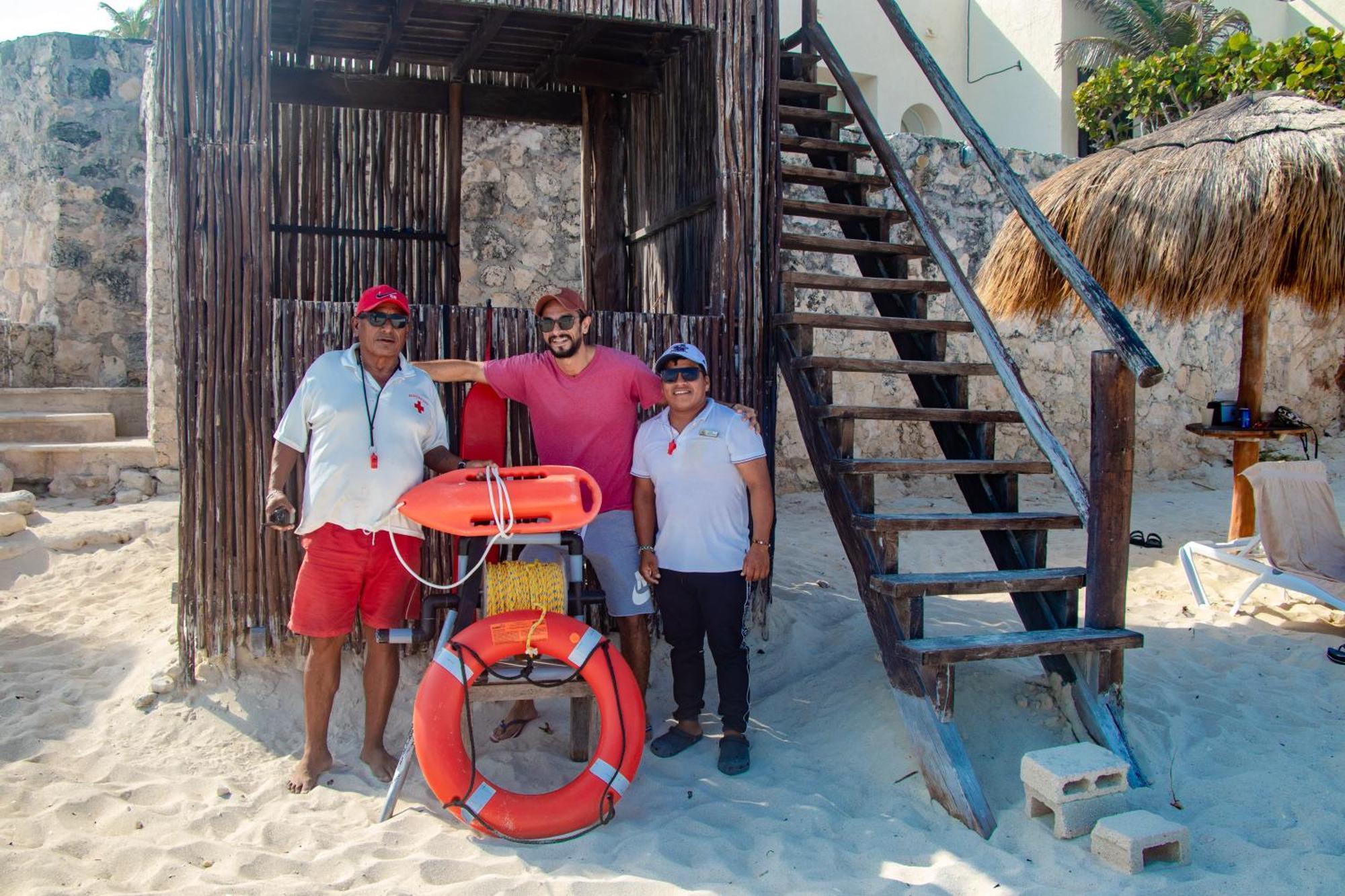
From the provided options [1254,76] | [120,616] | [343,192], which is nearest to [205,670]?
[120,616]


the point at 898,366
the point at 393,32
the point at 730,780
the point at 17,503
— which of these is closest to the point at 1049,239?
the point at 898,366

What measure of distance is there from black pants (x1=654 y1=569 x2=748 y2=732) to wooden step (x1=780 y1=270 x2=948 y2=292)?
1575mm

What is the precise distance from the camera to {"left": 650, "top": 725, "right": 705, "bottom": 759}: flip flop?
3.96 metres

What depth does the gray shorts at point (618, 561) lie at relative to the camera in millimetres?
4016

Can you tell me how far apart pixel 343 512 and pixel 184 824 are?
45.0 inches

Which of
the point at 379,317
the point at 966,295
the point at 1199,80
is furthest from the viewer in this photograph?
the point at 1199,80

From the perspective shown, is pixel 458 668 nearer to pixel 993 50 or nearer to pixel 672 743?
pixel 672 743

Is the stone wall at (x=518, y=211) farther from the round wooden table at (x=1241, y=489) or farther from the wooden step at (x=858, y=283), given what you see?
the round wooden table at (x=1241, y=489)

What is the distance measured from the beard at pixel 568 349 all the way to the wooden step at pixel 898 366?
3.87ft

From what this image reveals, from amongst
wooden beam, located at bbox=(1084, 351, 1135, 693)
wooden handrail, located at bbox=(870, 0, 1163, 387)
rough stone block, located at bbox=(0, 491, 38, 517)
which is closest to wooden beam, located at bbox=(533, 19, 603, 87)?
wooden handrail, located at bbox=(870, 0, 1163, 387)

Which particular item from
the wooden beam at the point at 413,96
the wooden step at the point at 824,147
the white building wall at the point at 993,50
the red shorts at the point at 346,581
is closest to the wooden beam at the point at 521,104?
the wooden beam at the point at 413,96

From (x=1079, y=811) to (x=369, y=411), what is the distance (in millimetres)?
2785

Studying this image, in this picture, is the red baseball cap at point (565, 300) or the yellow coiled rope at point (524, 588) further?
the red baseball cap at point (565, 300)

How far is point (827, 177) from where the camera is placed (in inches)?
218
